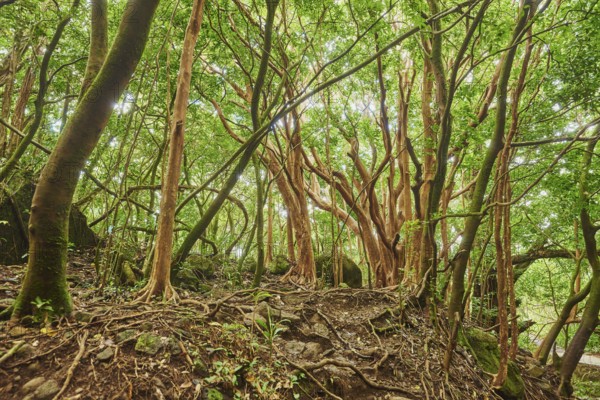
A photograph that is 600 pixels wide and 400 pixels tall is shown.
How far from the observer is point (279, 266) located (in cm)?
873

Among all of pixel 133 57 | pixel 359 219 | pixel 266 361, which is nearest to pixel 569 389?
pixel 359 219

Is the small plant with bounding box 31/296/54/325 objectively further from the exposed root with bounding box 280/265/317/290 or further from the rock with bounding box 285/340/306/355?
the exposed root with bounding box 280/265/317/290

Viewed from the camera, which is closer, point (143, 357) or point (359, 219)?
point (143, 357)

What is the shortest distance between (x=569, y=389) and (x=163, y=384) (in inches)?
301

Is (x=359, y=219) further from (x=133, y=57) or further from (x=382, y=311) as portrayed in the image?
(x=133, y=57)

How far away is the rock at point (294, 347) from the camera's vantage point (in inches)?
141

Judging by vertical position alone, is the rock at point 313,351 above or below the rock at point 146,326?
below

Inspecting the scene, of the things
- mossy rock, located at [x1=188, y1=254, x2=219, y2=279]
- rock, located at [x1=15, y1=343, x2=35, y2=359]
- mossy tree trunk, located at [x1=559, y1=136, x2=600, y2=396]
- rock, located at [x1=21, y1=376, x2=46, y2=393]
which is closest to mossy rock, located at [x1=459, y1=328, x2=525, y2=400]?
mossy tree trunk, located at [x1=559, y1=136, x2=600, y2=396]

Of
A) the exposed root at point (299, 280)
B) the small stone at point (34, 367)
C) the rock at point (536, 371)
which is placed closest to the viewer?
the small stone at point (34, 367)

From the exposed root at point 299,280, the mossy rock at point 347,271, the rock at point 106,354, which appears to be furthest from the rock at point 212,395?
the mossy rock at point 347,271

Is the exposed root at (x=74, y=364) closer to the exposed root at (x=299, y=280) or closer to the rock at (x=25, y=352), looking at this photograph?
the rock at (x=25, y=352)

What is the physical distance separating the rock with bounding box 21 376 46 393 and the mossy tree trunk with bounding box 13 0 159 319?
2.27 feet

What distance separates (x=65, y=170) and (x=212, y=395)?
214 centimetres

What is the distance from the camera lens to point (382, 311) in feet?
17.2
